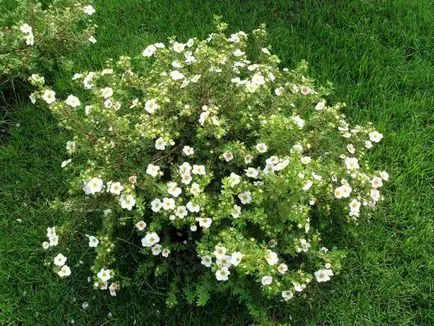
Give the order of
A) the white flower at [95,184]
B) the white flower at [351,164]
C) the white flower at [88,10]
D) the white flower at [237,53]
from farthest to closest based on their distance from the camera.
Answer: the white flower at [88,10] → the white flower at [237,53] → the white flower at [351,164] → the white flower at [95,184]

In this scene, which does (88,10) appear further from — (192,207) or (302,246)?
(302,246)

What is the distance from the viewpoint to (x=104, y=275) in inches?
103

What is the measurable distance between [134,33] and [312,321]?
94.2 inches

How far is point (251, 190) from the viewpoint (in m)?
2.52

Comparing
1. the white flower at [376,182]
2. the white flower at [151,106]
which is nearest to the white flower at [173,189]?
the white flower at [151,106]

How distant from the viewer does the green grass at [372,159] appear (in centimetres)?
286

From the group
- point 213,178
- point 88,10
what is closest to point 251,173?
point 213,178

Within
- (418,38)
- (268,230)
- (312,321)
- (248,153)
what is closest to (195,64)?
(248,153)

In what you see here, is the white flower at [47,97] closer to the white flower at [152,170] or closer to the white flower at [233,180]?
the white flower at [152,170]

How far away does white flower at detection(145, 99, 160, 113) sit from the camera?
260 centimetres

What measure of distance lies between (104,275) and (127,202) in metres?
0.39

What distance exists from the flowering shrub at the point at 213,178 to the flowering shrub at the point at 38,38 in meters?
0.80

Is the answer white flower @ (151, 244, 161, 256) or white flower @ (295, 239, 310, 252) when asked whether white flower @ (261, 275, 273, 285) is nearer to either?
white flower @ (295, 239, 310, 252)

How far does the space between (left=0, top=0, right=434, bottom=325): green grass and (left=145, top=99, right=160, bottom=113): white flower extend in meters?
0.93
